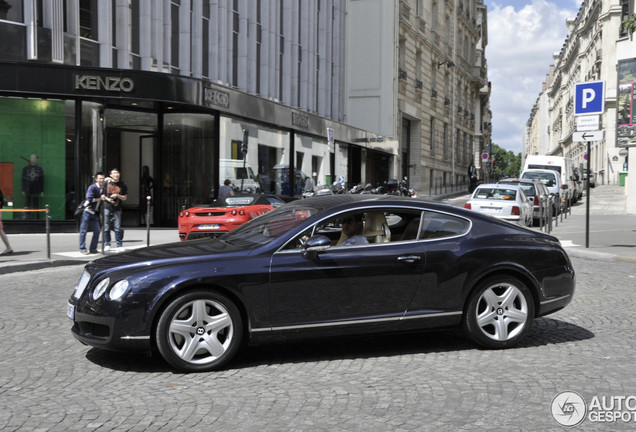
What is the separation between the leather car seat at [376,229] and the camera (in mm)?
5770

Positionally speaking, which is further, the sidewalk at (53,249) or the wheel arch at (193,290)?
the sidewalk at (53,249)

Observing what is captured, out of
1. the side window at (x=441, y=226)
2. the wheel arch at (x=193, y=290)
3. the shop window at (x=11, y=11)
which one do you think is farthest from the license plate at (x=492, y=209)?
the wheel arch at (x=193, y=290)

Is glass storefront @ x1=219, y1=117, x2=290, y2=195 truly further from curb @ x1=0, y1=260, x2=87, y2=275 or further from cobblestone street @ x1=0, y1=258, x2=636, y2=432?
cobblestone street @ x1=0, y1=258, x2=636, y2=432

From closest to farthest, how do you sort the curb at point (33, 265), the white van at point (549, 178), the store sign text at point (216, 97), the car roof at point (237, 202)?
1. the curb at point (33, 265)
2. the car roof at point (237, 202)
3. the store sign text at point (216, 97)
4. the white van at point (549, 178)

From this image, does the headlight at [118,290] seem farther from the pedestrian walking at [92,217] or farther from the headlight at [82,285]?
the pedestrian walking at [92,217]

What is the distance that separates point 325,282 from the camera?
5.32 meters

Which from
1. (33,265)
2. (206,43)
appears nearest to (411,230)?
(33,265)

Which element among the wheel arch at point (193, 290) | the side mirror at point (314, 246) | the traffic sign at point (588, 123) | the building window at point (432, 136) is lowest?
A: the wheel arch at point (193, 290)

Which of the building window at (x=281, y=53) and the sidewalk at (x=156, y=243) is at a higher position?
the building window at (x=281, y=53)

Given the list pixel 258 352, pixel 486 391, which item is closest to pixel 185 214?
pixel 258 352

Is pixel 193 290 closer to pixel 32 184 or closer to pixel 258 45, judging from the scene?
pixel 32 184

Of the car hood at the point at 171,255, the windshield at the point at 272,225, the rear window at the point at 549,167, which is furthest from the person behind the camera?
the rear window at the point at 549,167
